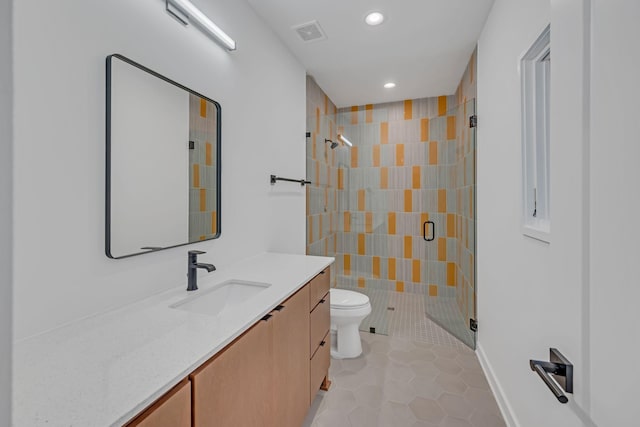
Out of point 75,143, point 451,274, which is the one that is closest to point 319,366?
point 75,143

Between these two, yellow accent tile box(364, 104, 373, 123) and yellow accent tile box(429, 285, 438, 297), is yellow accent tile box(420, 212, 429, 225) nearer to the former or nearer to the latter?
yellow accent tile box(429, 285, 438, 297)

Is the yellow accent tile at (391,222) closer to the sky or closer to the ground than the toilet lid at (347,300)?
closer to the sky

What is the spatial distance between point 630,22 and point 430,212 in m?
3.17

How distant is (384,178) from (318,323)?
220 cm

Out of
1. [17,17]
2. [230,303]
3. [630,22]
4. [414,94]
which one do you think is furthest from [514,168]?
[414,94]

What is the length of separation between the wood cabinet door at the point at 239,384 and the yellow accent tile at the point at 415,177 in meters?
2.79

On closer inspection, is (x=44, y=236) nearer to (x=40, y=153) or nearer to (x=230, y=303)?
(x=40, y=153)

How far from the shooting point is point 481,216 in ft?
7.25

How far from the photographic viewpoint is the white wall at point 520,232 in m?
0.54

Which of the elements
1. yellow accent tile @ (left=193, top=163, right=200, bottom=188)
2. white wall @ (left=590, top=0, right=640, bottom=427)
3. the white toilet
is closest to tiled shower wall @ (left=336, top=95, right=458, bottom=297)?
the white toilet

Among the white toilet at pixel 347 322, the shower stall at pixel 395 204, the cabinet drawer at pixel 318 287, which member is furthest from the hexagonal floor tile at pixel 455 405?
the shower stall at pixel 395 204

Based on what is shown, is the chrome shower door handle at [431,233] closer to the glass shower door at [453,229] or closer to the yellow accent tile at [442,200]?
the glass shower door at [453,229]

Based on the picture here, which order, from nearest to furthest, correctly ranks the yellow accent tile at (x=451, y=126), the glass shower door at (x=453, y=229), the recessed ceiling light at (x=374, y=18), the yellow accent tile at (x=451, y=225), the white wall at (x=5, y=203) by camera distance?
the white wall at (x=5, y=203), the recessed ceiling light at (x=374, y=18), the glass shower door at (x=453, y=229), the yellow accent tile at (x=451, y=126), the yellow accent tile at (x=451, y=225)

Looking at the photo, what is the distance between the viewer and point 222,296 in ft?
4.64
